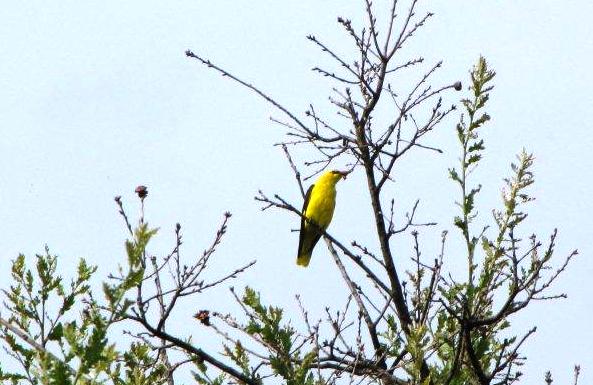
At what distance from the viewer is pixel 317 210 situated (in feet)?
34.4

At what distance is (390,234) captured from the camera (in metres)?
5.64

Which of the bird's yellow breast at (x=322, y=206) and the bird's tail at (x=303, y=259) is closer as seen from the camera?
the bird's yellow breast at (x=322, y=206)

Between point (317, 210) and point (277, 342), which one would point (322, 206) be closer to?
point (317, 210)

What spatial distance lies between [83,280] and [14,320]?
1.11 ft

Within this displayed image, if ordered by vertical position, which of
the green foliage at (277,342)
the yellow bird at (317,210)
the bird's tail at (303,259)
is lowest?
the green foliage at (277,342)

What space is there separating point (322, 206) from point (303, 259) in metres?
0.73

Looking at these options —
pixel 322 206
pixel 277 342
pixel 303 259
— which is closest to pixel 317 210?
pixel 322 206

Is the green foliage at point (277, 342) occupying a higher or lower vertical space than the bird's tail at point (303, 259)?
lower

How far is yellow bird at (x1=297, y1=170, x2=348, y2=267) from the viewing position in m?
10.5

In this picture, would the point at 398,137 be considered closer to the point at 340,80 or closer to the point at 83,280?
the point at 340,80

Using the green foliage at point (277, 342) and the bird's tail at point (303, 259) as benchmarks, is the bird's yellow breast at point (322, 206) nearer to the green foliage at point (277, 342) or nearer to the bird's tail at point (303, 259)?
the bird's tail at point (303, 259)

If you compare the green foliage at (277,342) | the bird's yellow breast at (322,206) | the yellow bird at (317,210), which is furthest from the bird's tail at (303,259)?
the green foliage at (277,342)

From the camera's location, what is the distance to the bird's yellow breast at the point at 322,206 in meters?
10.5

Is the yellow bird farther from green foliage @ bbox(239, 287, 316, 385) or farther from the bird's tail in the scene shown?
green foliage @ bbox(239, 287, 316, 385)
